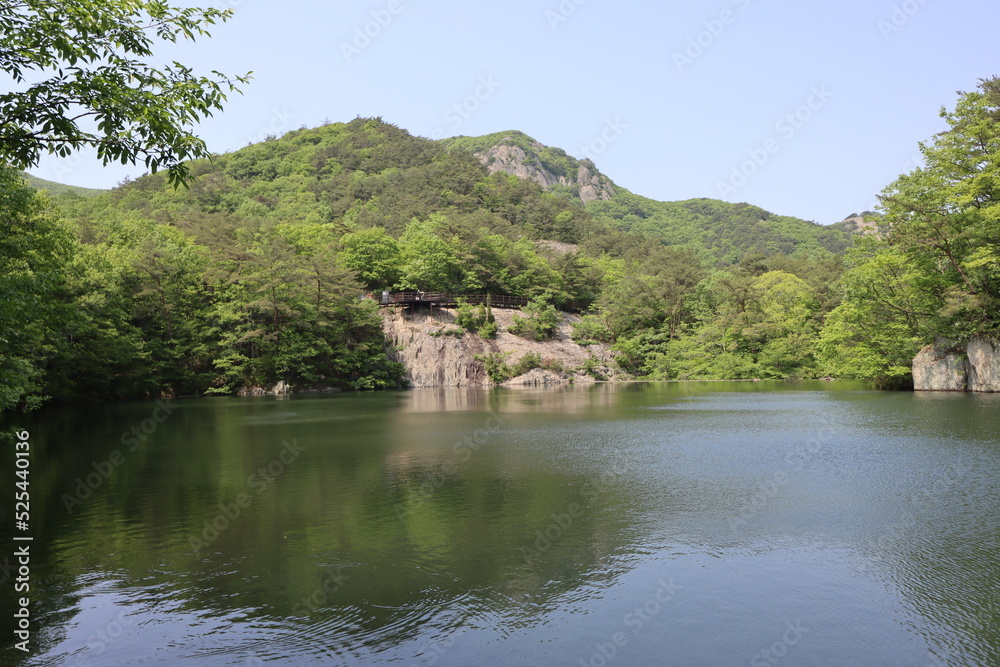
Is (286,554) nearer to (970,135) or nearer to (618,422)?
(618,422)

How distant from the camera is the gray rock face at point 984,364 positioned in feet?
108

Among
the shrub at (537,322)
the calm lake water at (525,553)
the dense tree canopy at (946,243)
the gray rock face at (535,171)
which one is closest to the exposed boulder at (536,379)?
the shrub at (537,322)

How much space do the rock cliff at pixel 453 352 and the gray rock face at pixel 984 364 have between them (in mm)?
34608

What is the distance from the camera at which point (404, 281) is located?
67.5 m

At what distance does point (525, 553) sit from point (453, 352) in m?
55.0

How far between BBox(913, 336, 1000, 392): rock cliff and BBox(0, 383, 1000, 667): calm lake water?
18149 millimetres

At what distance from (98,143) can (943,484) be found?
1498 centimetres

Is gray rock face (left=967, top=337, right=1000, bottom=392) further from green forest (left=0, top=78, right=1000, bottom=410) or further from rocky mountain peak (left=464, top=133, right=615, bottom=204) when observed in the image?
rocky mountain peak (left=464, top=133, right=615, bottom=204)

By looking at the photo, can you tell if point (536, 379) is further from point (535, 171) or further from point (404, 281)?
point (535, 171)

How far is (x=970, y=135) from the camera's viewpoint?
3228 centimetres

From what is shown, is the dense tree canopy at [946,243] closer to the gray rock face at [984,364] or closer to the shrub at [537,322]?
the gray rock face at [984,364]

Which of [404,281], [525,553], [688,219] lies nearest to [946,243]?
[525,553]

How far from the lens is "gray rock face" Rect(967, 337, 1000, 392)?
108 ft

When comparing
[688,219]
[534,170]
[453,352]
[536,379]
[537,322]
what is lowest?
[536,379]
